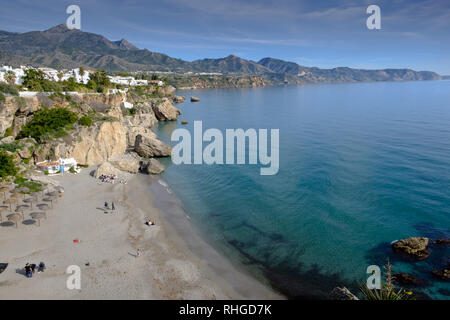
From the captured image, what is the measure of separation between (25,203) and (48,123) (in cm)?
1618

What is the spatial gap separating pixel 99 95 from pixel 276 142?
41.3 m

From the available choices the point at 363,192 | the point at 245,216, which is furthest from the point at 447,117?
the point at 245,216

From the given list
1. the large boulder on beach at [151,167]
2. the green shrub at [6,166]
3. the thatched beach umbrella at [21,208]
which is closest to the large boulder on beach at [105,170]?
the large boulder on beach at [151,167]

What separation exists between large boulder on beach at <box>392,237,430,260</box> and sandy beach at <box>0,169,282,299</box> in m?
12.7

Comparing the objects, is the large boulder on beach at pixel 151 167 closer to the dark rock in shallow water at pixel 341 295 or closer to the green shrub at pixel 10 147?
the green shrub at pixel 10 147

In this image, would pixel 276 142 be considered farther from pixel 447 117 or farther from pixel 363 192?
pixel 447 117

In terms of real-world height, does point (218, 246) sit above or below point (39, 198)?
below

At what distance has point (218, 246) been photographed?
952 inches

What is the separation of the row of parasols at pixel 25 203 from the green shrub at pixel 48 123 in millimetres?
11112

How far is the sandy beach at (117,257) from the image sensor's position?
57.9 feet

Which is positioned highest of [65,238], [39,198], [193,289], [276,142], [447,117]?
[447,117]

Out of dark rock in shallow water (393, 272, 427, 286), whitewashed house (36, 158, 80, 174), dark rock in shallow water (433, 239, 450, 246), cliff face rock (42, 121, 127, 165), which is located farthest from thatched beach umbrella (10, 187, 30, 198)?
dark rock in shallow water (433, 239, 450, 246)

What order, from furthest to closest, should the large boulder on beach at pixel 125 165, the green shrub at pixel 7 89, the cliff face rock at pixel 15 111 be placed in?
Answer: the large boulder on beach at pixel 125 165 → the green shrub at pixel 7 89 → the cliff face rock at pixel 15 111
